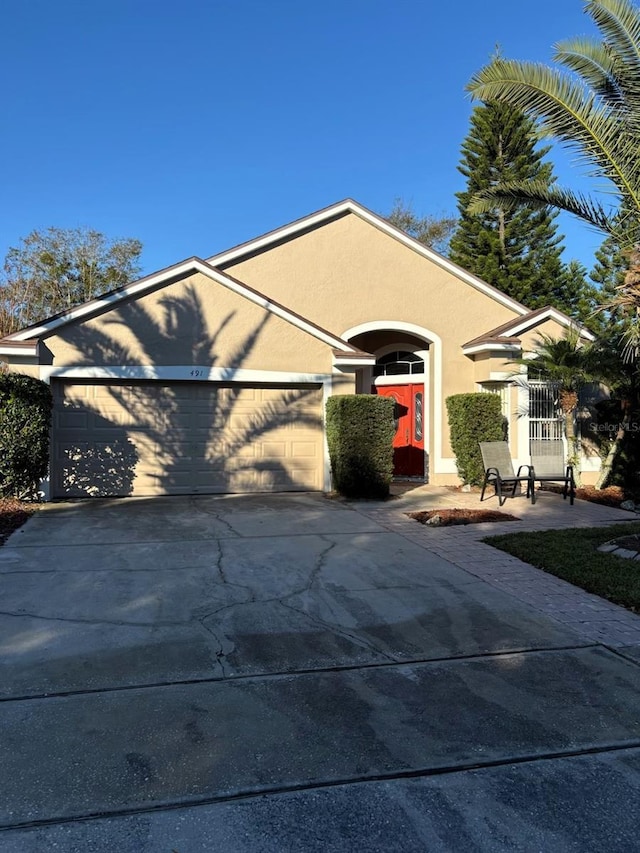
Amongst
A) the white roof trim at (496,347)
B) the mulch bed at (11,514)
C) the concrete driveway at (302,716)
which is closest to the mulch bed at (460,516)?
the concrete driveway at (302,716)

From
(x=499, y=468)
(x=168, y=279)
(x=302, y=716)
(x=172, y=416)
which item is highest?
(x=168, y=279)

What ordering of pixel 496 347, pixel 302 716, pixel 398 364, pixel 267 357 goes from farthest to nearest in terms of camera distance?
pixel 398 364
pixel 496 347
pixel 267 357
pixel 302 716

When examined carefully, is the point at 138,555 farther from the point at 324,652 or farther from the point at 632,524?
the point at 632,524

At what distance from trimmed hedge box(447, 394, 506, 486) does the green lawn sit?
13.4 ft

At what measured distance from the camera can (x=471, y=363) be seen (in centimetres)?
1507

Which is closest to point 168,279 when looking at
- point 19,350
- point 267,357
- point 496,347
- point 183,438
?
point 267,357

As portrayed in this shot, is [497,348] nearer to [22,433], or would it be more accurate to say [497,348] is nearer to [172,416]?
[172,416]

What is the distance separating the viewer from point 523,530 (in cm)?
911

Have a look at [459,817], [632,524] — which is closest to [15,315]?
[632,524]

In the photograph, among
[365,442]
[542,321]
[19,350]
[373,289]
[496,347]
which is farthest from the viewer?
[373,289]

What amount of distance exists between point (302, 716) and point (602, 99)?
28.0 ft

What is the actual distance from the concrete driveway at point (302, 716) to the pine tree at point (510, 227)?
76.5 ft

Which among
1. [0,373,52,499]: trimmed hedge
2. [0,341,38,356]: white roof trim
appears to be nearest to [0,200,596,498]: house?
[0,341,38,356]: white roof trim

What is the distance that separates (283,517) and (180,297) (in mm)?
5065
